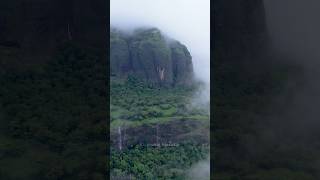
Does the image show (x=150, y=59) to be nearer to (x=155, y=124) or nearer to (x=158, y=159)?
(x=155, y=124)

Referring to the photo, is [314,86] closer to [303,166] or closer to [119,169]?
[303,166]
